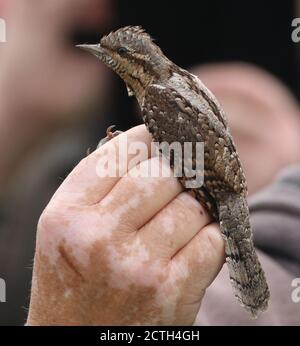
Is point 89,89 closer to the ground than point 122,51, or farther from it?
closer to the ground

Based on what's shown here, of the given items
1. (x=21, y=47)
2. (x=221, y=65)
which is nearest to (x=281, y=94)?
(x=221, y=65)

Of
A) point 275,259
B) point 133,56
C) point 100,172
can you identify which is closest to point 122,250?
point 100,172

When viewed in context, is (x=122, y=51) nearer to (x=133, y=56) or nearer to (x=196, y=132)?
(x=133, y=56)

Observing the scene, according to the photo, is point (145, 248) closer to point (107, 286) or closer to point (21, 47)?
point (107, 286)

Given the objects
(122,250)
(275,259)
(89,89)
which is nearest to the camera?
(122,250)

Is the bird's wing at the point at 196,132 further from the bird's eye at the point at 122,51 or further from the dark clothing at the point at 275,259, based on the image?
the dark clothing at the point at 275,259

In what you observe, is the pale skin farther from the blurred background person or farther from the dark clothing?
the blurred background person

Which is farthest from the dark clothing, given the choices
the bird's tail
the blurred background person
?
the blurred background person
